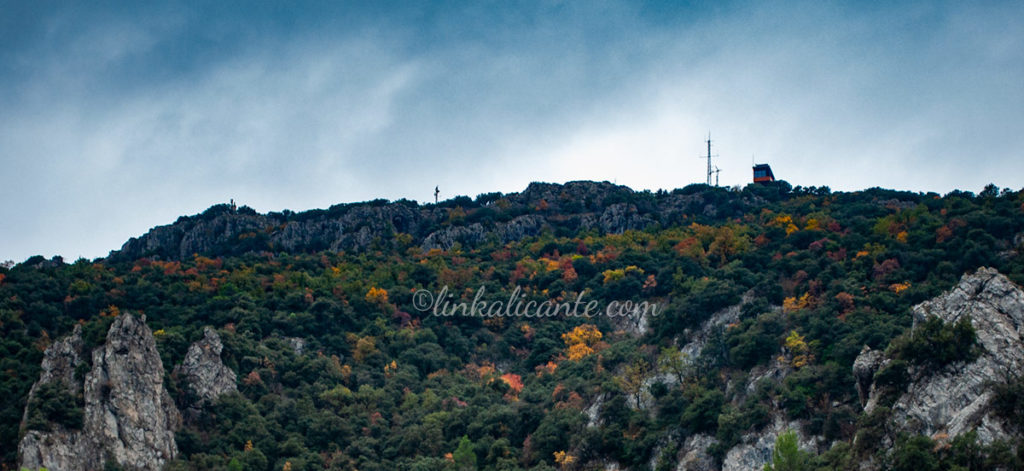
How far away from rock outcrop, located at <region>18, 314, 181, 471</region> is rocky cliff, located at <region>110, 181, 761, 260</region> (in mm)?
48396

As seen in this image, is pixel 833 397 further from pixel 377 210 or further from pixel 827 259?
pixel 377 210

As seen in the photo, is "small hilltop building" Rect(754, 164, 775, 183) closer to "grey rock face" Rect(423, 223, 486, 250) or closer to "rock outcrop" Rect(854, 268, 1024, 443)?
"grey rock face" Rect(423, 223, 486, 250)

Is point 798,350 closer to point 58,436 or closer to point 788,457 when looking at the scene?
point 788,457

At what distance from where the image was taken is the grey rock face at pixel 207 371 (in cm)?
6362

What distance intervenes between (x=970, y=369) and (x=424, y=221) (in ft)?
269

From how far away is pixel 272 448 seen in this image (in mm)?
61062

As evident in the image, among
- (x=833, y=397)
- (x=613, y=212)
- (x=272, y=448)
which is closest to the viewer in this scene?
(x=833, y=397)

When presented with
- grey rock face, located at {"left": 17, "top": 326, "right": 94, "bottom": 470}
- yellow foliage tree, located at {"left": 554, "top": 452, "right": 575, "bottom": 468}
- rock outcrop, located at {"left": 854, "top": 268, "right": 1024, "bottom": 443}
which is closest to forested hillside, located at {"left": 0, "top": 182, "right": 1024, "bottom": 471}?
yellow foliage tree, located at {"left": 554, "top": 452, "right": 575, "bottom": 468}

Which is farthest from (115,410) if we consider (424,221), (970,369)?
(424,221)

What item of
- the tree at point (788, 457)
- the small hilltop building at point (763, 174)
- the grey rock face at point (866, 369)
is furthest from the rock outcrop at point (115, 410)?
the small hilltop building at point (763, 174)

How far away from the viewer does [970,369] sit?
43.5m

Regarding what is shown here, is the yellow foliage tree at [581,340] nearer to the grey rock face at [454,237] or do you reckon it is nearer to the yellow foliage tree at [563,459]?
the yellow foliage tree at [563,459]

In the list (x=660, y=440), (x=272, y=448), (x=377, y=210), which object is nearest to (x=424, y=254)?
(x=377, y=210)

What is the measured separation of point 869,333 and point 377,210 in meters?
77.0
